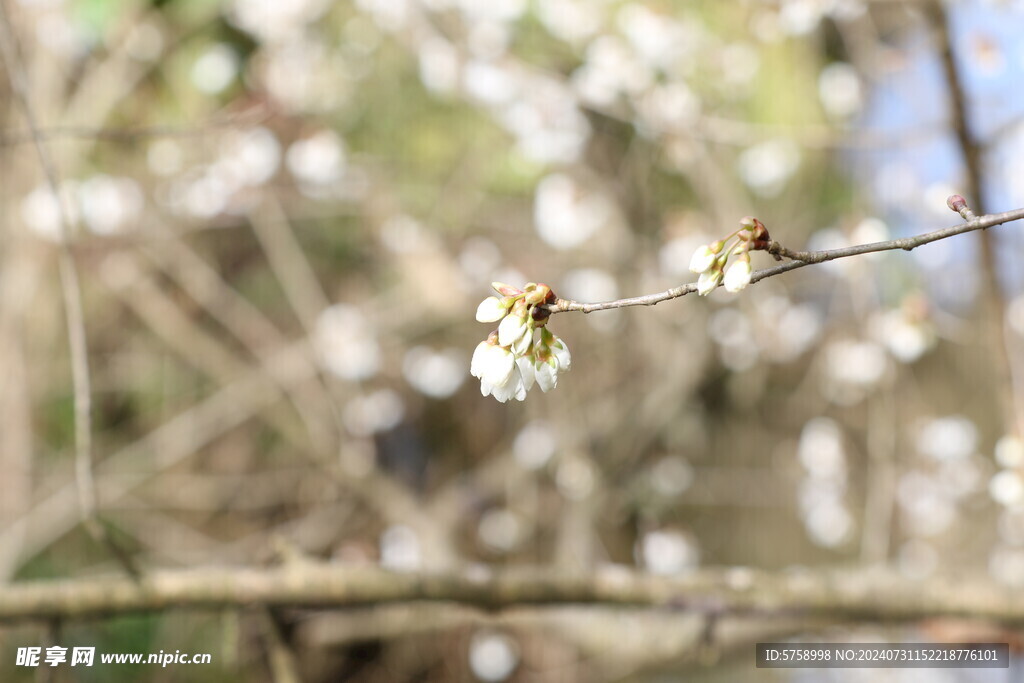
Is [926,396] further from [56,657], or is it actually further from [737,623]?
[56,657]

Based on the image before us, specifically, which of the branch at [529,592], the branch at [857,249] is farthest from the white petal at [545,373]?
the branch at [529,592]

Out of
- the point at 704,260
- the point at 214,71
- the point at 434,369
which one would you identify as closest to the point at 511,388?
the point at 704,260

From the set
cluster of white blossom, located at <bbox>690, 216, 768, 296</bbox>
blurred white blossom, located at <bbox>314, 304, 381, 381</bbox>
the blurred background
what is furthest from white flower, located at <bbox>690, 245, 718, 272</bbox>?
blurred white blossom, located at <bbox>314, 304, 381, 381</bbox>

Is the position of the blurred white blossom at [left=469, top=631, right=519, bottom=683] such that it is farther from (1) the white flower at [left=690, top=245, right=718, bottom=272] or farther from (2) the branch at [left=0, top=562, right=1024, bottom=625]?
(1) the white flower at [left=690, top=245, right=718, bottom=272]

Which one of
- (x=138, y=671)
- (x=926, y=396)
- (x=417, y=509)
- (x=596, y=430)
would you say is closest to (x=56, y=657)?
(x=138, y=671)

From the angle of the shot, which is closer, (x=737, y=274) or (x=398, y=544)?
(x=737, y=274)

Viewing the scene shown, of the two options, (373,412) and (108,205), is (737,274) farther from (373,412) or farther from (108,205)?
(108,205)

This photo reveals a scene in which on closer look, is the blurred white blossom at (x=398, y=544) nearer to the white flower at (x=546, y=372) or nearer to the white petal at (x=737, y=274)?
the white flower at (x=546, y=372)
